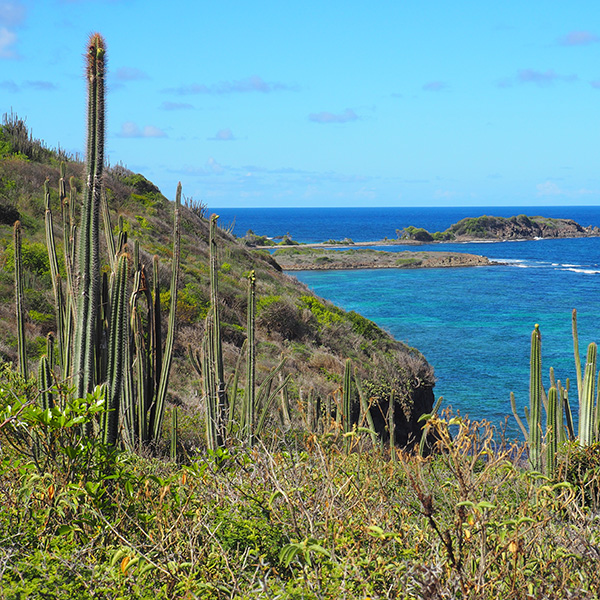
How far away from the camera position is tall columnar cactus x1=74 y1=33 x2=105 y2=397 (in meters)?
4.26

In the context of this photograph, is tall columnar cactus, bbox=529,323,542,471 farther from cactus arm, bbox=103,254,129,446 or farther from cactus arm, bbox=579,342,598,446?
cactus arm, bbox=103,254,129,446

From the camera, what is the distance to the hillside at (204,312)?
39.0ft

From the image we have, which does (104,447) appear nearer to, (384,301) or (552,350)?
(552,350)

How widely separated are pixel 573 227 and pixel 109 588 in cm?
11584

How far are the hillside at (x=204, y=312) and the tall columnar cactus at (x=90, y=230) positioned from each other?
370cm

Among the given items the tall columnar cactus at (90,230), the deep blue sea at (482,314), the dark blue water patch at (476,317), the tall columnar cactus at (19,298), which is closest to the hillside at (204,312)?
the tall columnar cactus at (19,298)

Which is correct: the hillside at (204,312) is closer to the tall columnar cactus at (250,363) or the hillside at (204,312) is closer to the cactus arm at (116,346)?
the tall columnar cactus at (250,363)

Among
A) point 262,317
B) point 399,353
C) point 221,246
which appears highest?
point 221,246

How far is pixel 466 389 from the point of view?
20.5 meters

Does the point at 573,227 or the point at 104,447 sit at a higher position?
the point at 573,227

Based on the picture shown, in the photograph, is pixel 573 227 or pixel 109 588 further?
pixel 573 227

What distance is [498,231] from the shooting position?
3814 inches

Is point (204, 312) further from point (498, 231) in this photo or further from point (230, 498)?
point (498, 231)

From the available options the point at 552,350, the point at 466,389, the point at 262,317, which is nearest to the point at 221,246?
the point at 262,317
